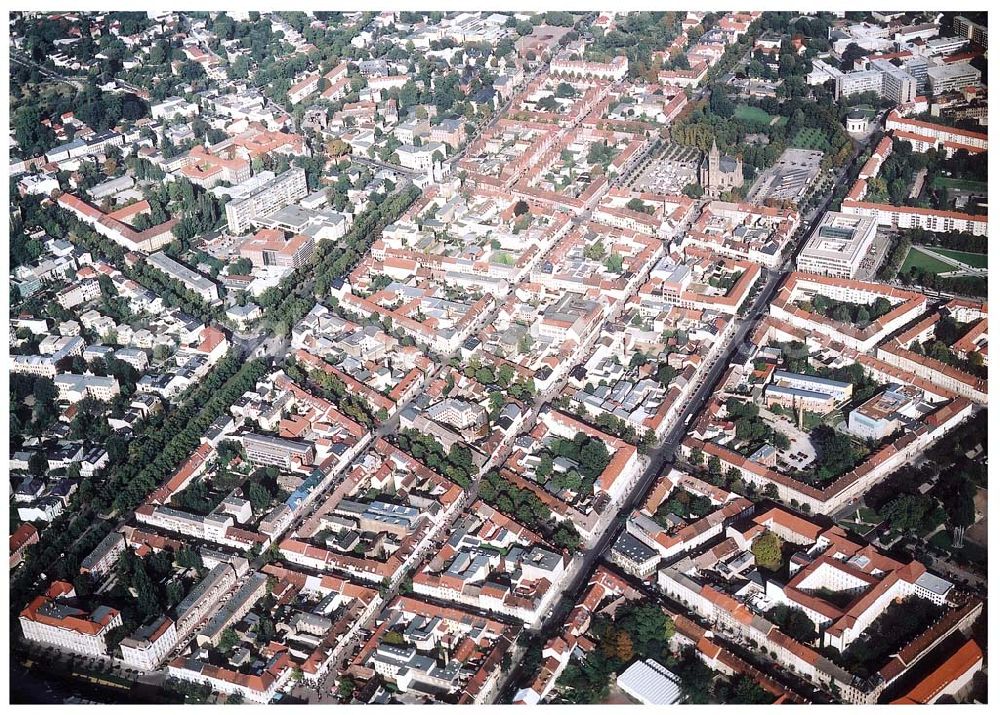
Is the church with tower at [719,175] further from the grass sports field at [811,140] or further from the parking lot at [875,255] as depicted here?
the parking lot at [875,255]

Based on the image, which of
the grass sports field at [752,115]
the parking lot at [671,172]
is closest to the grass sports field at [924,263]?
the parking lot at [671,172]

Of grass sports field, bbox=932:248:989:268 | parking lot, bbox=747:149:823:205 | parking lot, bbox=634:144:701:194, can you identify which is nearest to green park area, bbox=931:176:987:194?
grass sports field, bbox=932:248:989:268

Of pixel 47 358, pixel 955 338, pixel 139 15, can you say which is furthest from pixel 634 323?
pixel 139 15

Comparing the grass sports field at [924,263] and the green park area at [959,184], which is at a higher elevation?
the green park area at [959,184]

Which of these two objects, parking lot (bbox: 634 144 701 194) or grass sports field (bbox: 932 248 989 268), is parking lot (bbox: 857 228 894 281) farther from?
parking lot (bbox: 634 144 701 194)

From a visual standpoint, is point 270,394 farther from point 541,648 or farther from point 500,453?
point 541,648

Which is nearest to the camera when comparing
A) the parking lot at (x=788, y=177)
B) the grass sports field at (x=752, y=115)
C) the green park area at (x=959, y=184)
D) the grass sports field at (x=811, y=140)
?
the green park area at (x=959, y=184)
